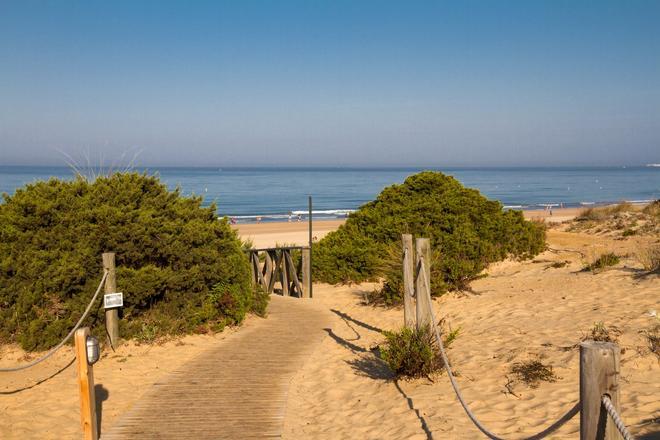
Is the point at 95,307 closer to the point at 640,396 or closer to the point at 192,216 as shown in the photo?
the point at 192,216

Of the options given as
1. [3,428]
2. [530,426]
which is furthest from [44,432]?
[530,426]

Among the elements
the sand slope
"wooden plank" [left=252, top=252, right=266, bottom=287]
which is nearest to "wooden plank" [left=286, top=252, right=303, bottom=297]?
"wooden plank" [left=252, top=252, right=266, bottom=287]

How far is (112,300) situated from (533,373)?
5826 millimetres

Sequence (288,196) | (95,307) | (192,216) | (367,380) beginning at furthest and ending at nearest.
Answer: (288,196) < (192,216) < (95,307) < (367,380)

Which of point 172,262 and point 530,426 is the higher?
point 172,262

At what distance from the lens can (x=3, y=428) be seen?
647 centimetres

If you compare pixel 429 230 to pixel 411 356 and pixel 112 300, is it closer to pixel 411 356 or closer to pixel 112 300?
pixel 411 356

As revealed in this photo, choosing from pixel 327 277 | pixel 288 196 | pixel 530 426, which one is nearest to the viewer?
pixel 530 426

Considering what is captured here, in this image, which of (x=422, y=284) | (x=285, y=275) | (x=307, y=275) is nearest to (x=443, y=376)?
(x=422, y=284)

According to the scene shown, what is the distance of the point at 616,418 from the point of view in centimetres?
271

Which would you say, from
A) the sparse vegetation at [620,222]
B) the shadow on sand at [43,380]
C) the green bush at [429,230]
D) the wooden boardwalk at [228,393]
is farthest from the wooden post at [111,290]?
the sparse vegetation at [620,222]

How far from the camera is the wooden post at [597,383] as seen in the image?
286 centimetres

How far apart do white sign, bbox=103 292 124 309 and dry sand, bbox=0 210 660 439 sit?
735 mm

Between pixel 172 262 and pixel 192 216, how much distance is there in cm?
118
